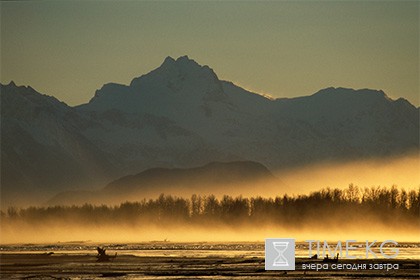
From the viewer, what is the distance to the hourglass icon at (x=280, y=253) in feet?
404

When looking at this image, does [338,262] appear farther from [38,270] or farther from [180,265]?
[38,270]

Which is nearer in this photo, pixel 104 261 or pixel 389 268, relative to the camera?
pixel 389 268

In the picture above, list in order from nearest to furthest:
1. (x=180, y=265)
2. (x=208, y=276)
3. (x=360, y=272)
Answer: (x=208, y=276) → (x=360, y=272) → (x=180, y=265)

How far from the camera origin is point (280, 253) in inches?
4973

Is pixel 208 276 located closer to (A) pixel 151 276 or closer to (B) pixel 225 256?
(A) pixel 151 276

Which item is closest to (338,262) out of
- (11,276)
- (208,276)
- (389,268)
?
(389,268)

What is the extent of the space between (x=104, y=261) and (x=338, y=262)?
1103 inches

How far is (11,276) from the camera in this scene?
11725 centimetres

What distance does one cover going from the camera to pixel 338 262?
447 ft

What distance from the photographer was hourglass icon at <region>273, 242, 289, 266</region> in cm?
12305

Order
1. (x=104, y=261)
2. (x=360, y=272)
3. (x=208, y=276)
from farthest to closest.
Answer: (x=104, y=261) → (x=360, y=272) → (x=208, y=276)

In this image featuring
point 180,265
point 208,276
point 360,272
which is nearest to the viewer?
point 208,276

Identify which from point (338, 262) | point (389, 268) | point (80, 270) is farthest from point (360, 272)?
point (80, 270)

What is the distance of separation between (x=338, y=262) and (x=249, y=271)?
19736 mm
